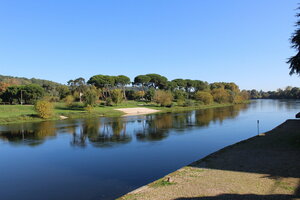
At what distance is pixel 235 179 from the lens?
902 centimetres

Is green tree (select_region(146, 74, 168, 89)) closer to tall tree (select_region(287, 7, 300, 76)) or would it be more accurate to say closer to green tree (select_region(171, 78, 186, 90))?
green tree (select_region(171, 78, 186, 90))

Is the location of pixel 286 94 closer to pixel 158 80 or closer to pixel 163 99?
pixel 158 80

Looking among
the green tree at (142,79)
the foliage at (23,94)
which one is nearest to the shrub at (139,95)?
the green tree at (142,79)

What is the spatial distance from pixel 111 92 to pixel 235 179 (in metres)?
63.1

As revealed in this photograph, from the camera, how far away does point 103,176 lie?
469 inches

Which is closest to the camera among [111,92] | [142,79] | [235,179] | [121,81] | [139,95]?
[235,179]

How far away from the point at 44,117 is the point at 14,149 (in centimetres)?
2482

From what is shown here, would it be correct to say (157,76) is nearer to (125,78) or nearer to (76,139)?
(125,78)

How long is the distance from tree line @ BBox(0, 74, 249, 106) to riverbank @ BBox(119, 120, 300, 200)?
45326 millimetres

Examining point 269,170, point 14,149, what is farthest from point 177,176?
point 14,149

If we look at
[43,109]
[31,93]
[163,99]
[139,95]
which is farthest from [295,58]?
[139,95]

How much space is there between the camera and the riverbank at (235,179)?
7.61 meters

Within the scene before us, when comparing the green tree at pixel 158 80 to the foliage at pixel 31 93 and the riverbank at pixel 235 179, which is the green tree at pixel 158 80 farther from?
the riverbank at pixel 235 179

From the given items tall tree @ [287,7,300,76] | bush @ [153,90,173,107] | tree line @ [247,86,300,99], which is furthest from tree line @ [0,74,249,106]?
tall tree @ [287,7,300,76]
